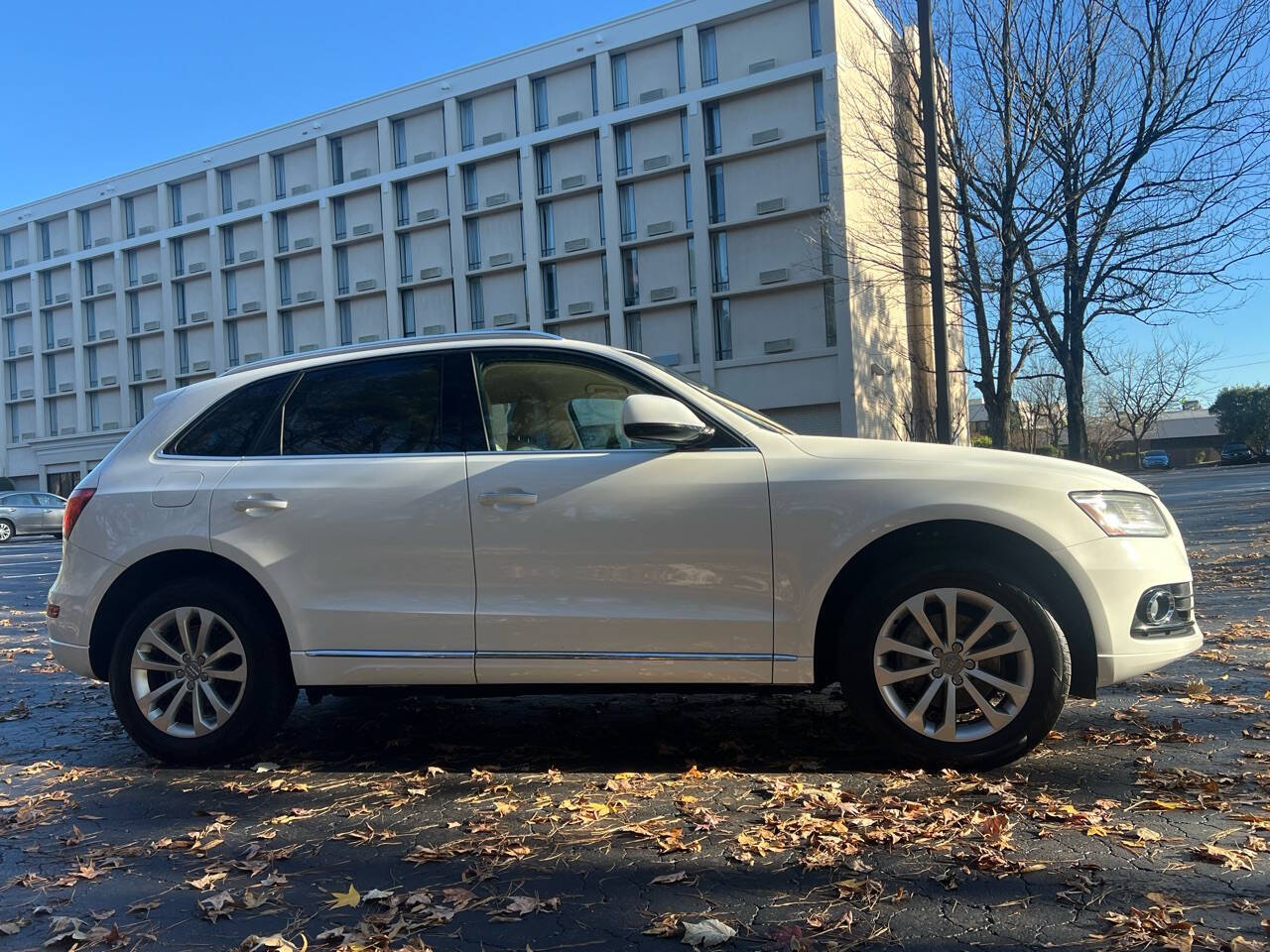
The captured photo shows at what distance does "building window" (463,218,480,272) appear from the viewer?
4434cm

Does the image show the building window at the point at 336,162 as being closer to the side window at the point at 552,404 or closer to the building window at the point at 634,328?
the building window at the point at 634,328

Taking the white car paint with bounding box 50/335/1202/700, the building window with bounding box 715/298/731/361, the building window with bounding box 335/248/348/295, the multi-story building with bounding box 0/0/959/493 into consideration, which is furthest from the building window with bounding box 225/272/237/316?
the white car paint with bounding box 50/335/1202/700

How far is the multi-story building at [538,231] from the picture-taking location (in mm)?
37469

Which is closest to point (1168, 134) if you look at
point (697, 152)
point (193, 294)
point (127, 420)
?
point (697, 152)

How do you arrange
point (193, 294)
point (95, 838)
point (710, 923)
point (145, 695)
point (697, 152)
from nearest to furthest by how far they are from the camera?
1. point (710, 923)
2. point (95, 838)
3. point (145, 695)
4. point (697, 152)
5. point (193, 294)

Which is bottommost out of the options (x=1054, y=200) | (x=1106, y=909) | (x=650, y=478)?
(x=1106, y=909)

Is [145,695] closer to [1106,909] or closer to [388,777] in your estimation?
[388,777]

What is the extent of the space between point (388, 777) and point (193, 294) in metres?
53.8

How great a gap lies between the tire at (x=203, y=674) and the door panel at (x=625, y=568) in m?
0.99

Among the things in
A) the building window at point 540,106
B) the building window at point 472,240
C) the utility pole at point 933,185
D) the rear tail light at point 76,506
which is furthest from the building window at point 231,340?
the rear tail light at point 76,506

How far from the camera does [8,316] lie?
58.1m

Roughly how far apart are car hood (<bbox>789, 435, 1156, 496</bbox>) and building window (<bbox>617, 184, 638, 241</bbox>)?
38232mm

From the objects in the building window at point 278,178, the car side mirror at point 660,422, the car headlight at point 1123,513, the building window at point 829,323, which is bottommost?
the car headlight at point 1123,513

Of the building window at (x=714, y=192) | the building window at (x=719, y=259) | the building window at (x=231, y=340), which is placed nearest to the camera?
the building window at (x=719, y=259)
